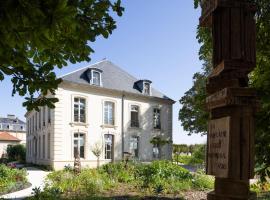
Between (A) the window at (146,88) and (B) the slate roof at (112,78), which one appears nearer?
(B) the slate roof at (112,78)

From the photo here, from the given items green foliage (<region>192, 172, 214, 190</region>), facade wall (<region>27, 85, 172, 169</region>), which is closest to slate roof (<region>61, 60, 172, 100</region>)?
facade wall (<region>27, 85, 172, 169</region>)

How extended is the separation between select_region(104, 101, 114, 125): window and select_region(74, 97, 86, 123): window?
1906 mm

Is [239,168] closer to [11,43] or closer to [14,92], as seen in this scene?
[11,43]

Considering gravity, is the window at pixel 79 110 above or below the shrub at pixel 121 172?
above

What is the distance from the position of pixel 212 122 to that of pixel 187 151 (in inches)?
1627

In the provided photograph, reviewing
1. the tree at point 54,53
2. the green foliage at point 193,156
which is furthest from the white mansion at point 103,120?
the tree at point 54,53

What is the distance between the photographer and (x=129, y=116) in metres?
29.2

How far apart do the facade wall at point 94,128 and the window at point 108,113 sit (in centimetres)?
32

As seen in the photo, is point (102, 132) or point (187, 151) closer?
point (102, 132)

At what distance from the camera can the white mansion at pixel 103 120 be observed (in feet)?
Answer: 83.3

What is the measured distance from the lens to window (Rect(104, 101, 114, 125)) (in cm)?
2798

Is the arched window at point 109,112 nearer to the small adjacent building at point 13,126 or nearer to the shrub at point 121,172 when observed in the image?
the shrub at point 121,172

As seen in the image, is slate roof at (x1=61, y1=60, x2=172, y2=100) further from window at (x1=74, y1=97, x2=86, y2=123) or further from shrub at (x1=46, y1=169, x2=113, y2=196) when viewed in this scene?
shrub at (x1=46, y1=169, x2=113, y2=196)

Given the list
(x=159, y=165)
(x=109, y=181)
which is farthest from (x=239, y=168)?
(x=159, y=165)
